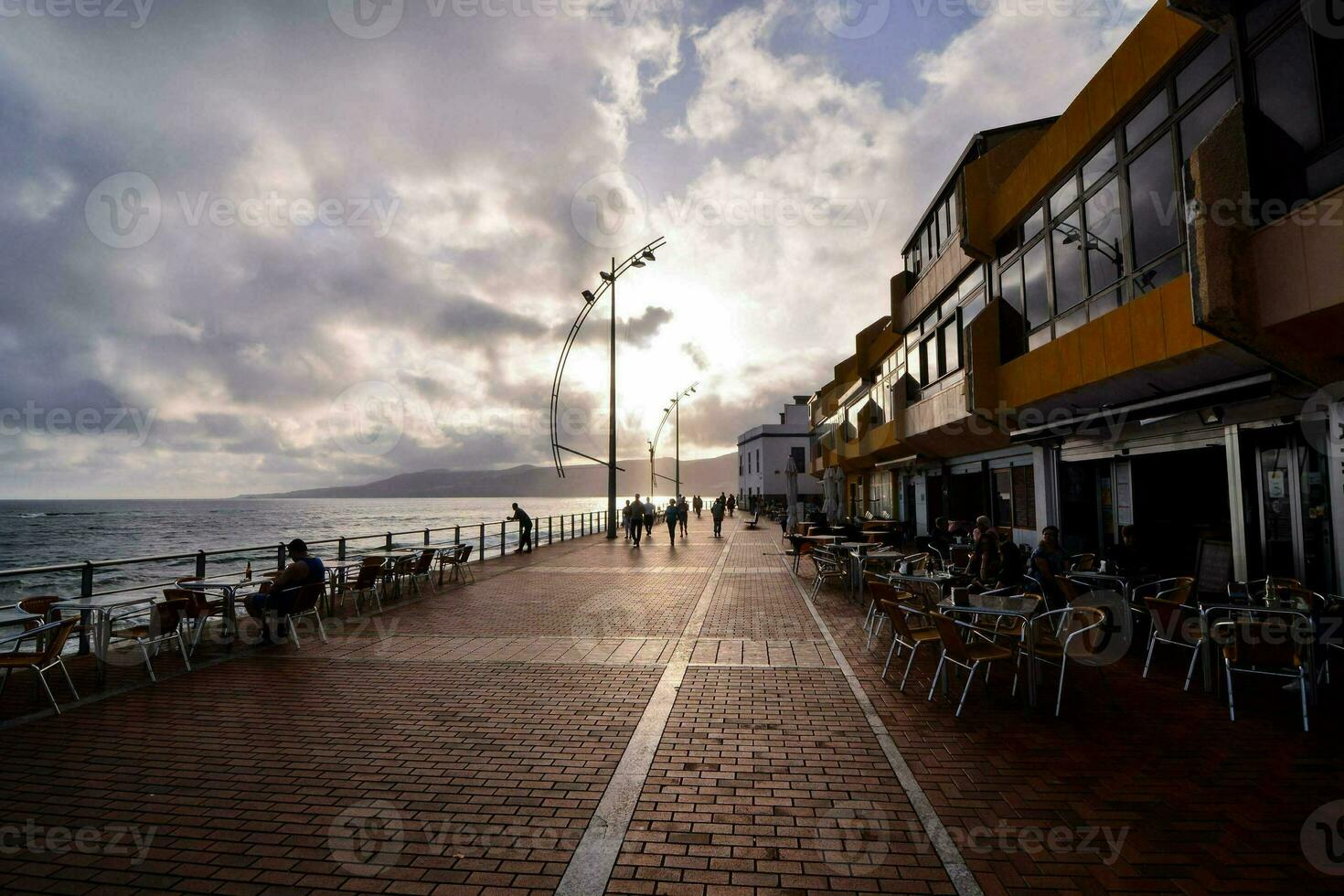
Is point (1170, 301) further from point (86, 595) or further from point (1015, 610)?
point (86, 595)

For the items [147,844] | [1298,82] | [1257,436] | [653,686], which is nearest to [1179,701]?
[1257,436]

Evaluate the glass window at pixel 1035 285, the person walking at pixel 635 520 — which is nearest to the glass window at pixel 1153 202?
the glass window at pixel 1035 285

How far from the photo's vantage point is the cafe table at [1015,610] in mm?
Result: 5219

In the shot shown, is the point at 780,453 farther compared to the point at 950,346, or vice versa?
the point at 780,453

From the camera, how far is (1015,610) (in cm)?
550

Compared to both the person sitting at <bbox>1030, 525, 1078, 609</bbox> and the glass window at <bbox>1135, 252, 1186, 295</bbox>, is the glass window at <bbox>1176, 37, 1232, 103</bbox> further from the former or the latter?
the person sitting at <bbox>1030, 525, 1078, 609</bbox>

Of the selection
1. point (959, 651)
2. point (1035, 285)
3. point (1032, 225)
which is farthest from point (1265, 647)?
point (1032, 225)

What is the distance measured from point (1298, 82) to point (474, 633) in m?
10.3

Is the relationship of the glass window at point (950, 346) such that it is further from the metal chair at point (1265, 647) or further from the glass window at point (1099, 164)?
the metal chair at point (1265, 647)

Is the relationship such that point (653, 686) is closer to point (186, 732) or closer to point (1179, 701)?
point (186, 732)

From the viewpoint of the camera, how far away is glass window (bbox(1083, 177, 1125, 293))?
8.80 metres

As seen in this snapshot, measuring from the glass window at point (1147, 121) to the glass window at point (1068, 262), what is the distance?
1.42 meters

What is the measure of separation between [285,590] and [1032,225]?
504 inches

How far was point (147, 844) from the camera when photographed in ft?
10.8
